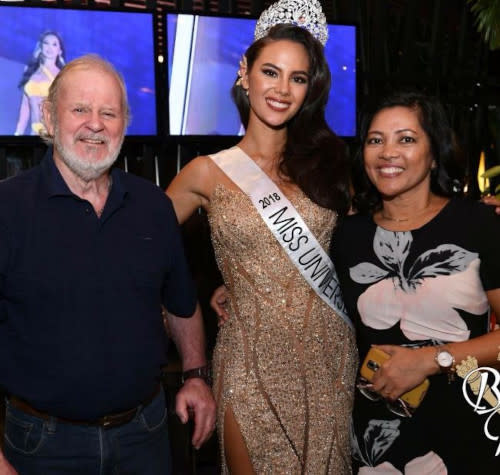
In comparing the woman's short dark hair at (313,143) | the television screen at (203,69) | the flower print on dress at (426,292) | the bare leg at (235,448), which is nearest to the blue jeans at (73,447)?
the bare leg at (235,448)

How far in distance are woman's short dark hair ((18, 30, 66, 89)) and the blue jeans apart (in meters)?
1.78

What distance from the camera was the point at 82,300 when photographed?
170cm

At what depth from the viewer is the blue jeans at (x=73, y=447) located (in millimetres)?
1714

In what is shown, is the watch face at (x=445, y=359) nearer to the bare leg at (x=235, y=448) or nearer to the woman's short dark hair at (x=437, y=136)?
the woman's short dark hair at (x=437, y=136)

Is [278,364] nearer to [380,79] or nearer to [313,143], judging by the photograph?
[313,143]

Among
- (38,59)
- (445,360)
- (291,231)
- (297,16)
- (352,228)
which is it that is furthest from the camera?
(38,59)

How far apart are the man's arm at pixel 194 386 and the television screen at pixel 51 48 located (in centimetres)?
154

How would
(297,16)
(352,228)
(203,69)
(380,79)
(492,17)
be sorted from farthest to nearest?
(380,79)
(203,69)
(492,17)
(297,16)
(352,228)

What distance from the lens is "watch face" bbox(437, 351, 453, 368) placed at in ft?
6.02

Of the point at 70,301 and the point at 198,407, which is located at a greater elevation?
the point at 70,301

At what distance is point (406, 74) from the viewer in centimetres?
462

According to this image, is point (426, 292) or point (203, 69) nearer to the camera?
point (426, 292)

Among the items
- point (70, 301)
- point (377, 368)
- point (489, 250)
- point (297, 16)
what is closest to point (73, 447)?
point (70, 301)

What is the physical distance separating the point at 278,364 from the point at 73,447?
0.69m
